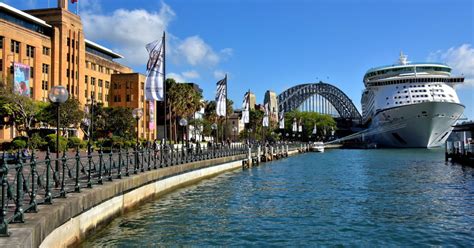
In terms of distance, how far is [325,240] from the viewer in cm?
1552

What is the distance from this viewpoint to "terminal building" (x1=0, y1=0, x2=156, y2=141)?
6838 cm

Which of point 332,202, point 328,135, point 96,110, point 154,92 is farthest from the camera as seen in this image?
point 328,135

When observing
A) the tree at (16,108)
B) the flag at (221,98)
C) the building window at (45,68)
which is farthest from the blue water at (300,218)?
the building window at (45,68)

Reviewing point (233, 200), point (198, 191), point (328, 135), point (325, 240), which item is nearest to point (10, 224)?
point (325, 240)

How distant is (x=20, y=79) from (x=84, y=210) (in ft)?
166

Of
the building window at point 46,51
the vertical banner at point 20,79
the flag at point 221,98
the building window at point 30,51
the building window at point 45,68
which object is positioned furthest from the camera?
the building window at point 46,51

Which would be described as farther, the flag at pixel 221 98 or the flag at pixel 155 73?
the flag at pixel 221 98

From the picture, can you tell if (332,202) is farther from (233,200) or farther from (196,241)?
(196,241)

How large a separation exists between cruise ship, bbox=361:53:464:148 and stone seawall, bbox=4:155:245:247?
8861cm

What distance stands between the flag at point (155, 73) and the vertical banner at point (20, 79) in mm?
34177

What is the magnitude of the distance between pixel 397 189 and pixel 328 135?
6690 inches

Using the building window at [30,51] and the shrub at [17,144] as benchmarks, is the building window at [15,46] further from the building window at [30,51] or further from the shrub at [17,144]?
the shrub at [17,144]

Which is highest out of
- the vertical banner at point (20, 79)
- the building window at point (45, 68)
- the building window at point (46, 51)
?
the building window at point (46, 51)

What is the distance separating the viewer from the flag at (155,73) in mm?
26844
